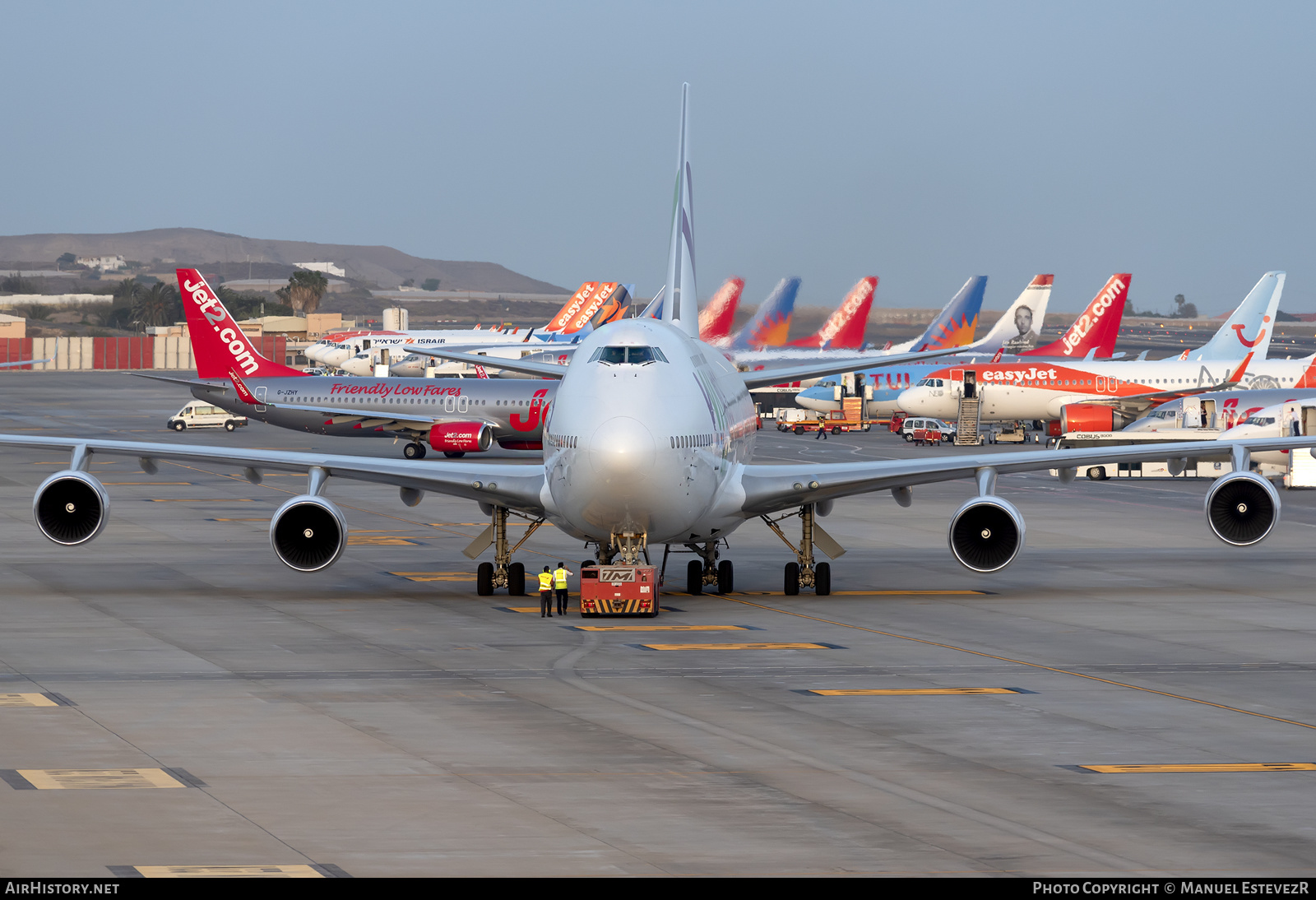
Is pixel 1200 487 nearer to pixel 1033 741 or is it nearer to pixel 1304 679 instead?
pixel 1304 679

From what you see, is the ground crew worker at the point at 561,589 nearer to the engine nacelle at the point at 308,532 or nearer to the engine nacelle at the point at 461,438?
the engine nacelle at the point at 308,532

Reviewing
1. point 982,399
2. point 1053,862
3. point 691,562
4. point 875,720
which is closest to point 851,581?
point 691,562

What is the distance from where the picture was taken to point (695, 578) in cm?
3525

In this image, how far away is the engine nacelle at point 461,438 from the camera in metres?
79.6

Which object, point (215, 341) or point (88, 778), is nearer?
point (88, 778)

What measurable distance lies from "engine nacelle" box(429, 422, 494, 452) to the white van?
25.2m

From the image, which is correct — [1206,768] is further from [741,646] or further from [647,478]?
[647,478]

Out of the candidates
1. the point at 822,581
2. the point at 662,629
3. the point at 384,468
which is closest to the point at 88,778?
the point at 662,629

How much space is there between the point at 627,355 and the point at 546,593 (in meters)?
4.72

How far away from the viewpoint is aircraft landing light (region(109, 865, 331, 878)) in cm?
1411

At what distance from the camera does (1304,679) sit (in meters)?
25.6

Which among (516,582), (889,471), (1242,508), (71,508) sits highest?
(889,471)

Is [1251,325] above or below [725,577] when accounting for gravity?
above

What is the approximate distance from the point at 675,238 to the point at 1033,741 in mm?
23259
